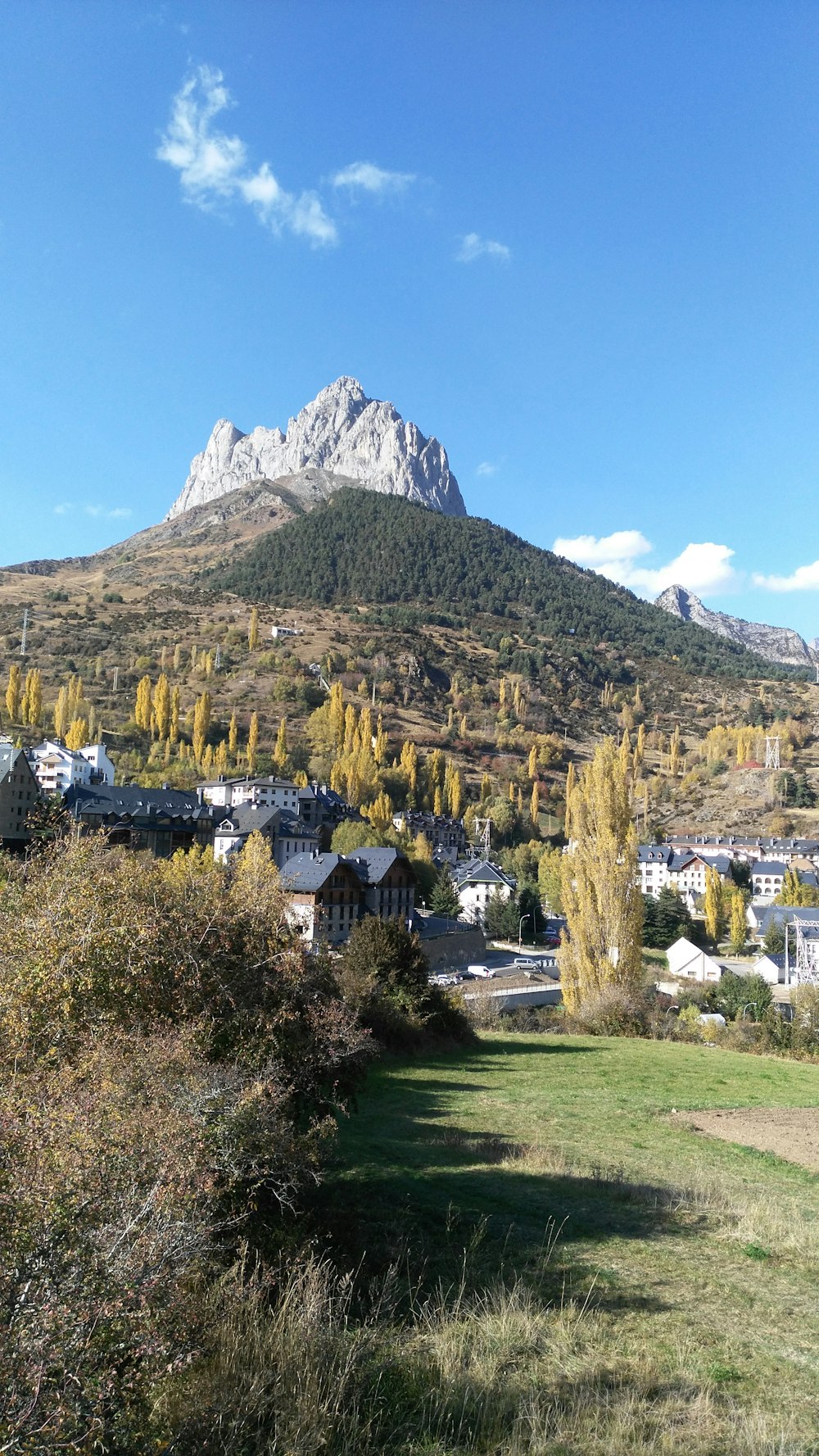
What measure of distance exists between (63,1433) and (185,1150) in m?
2.29

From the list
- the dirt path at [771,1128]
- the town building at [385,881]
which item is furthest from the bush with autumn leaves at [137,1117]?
the town building at [385,881]

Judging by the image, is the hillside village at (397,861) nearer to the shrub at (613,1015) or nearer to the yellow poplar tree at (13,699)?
the shrub at (613,1015)

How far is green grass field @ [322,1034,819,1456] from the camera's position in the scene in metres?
5.72

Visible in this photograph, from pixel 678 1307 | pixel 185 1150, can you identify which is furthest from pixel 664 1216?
pixel 185 1150

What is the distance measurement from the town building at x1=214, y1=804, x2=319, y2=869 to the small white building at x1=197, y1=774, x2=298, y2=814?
996 centimetres

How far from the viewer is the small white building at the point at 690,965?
62.2 metres

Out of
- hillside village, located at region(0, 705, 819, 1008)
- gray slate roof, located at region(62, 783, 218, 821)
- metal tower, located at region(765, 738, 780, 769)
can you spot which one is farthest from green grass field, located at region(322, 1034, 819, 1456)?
metal tower, located at region(765, 738, 780, 769)

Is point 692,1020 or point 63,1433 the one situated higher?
point 63,1433

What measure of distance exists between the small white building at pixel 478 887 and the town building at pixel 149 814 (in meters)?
25.8

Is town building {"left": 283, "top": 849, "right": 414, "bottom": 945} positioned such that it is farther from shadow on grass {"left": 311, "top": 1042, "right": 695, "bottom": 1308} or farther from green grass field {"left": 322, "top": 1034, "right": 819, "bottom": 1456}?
shadow on grass {"left": 311, "top": 1042, "right": 695, "bottom": 1308}

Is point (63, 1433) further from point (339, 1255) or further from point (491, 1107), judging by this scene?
point (491, 1107)

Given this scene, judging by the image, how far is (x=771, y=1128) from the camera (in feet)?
57.6

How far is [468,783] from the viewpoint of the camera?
12812 cm

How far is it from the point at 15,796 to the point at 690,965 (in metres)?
53.8
